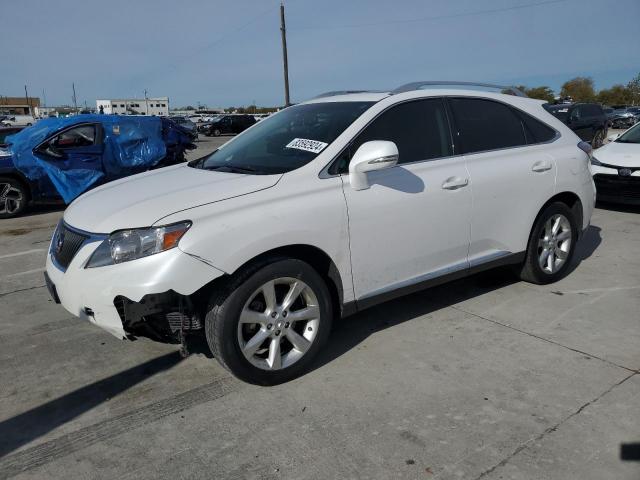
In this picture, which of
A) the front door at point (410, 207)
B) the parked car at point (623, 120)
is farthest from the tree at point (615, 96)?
the front door at point (410, 207)

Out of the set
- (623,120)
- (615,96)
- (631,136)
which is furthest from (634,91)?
(631,136)

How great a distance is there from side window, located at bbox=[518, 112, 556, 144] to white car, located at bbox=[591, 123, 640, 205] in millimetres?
3866

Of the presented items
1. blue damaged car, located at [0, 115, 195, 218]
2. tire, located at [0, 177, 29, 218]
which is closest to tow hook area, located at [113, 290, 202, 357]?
blue damaged car, located at [0, 115, 195, 218]

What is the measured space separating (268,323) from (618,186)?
690 centimetres

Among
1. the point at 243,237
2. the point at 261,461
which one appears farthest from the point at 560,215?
the point at 261,461

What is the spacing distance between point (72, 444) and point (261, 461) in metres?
1.02

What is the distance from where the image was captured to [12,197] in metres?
9.25

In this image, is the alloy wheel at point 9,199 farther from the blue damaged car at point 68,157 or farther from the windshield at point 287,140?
the windshield at point 287,140

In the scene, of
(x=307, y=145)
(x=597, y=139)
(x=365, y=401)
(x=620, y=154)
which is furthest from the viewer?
(x=597, y=139)

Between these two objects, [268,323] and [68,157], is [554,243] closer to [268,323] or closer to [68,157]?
[268,323]

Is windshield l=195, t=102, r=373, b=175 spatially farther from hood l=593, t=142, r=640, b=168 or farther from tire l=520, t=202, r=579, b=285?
hood l=593, t=142, r=640, b=168

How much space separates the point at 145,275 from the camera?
2.78m

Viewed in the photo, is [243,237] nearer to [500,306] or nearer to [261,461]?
[261,461]

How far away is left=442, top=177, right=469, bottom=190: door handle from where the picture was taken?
149 inches
